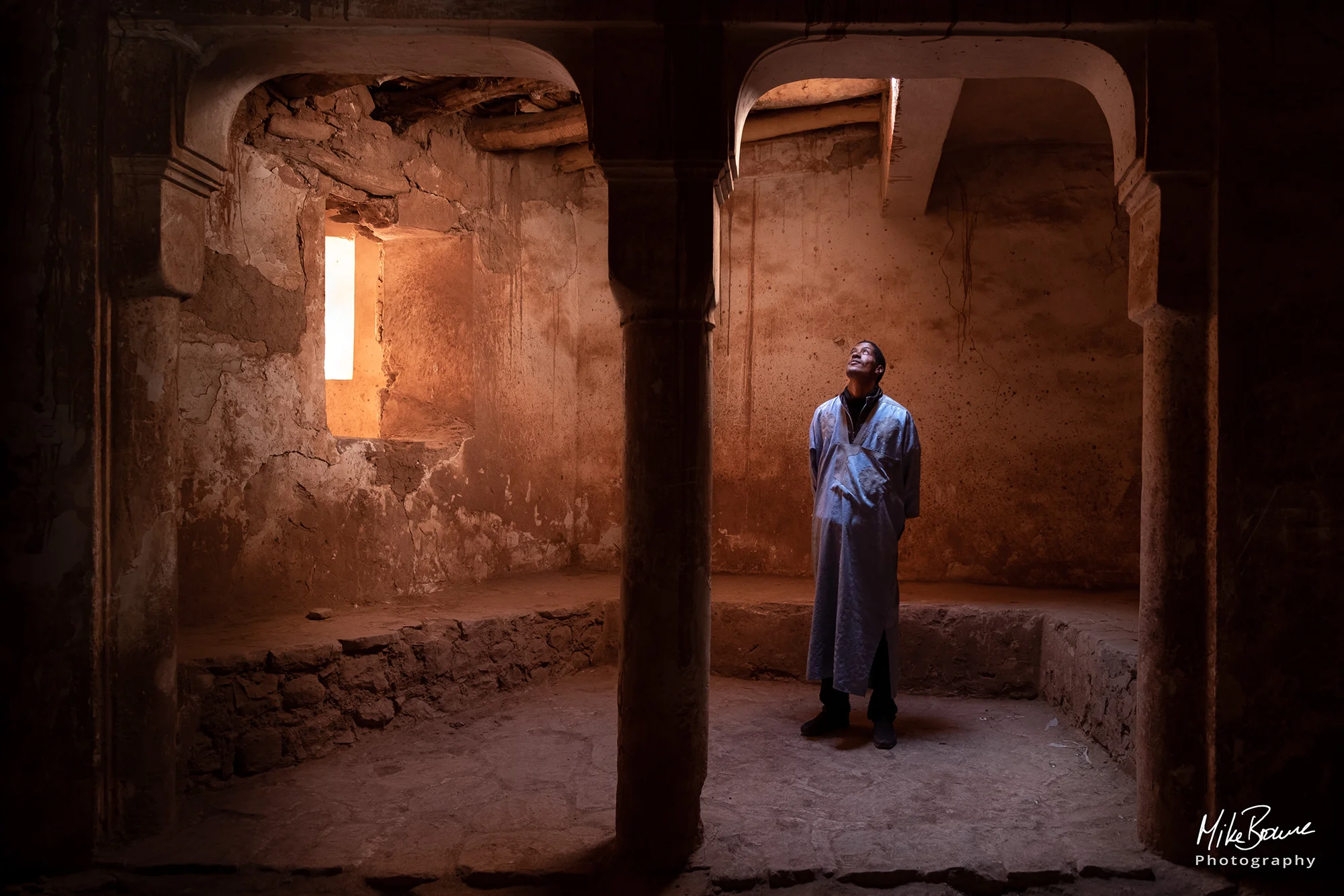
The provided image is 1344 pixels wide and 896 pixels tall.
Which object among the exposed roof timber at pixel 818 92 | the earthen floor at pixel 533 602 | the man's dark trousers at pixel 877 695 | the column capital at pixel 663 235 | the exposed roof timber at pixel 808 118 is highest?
the exposed roof timber at pixel 818 92

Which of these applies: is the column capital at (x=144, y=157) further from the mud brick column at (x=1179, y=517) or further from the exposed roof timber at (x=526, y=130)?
the mud brick column at (x=1179, y=517)

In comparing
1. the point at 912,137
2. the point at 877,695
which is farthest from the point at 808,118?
the point at 877,695

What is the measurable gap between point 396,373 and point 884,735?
3.78 metres

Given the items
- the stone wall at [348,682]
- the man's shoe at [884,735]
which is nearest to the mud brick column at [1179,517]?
the man's shoe at [884,735]

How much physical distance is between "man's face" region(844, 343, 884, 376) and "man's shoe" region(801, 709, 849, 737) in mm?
1648

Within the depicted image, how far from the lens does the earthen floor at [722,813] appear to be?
2945mm

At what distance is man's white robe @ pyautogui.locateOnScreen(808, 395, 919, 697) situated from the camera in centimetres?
418

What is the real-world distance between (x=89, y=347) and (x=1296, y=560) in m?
4.07

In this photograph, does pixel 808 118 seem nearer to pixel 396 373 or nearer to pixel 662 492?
pixel 396 373

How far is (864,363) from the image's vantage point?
431cm

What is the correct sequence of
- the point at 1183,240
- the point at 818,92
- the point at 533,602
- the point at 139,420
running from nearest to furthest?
the point at 1183,240 < the point at 139,420 < the point at 533,602 < the point at 818,92

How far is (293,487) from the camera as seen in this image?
480 centimetres

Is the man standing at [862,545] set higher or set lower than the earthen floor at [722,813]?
higher

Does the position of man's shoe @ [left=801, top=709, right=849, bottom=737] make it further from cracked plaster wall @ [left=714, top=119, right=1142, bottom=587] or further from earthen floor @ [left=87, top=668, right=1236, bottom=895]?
cracked plaster wall @ [left=714, top=119, right=1142, bottom=587]
